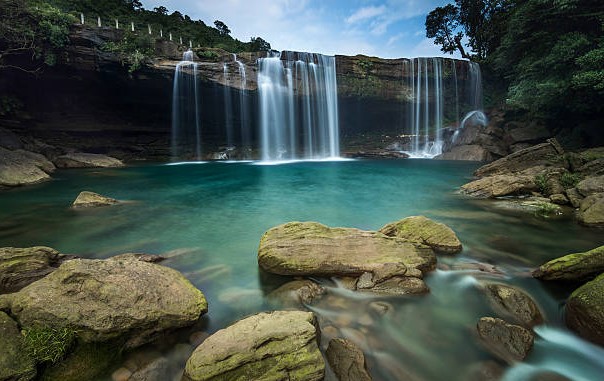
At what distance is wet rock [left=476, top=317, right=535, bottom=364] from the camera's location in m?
3.24

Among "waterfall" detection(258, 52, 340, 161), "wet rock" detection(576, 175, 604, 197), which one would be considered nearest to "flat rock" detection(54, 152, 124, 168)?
"waterfall" detection(258, 52, 340, 161)

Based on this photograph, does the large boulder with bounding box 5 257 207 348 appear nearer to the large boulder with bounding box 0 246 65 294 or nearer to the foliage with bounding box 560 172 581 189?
the large boulder with bounding box 0 246 65 294

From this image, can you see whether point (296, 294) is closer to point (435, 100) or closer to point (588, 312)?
point (588, 312)

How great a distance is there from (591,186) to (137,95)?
27350 millimetres

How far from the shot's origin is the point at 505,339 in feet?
11.1

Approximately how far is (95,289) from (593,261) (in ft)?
21.0

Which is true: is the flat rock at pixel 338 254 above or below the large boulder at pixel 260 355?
above

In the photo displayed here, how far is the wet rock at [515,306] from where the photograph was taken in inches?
150

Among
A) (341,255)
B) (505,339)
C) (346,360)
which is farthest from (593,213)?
(346,360)

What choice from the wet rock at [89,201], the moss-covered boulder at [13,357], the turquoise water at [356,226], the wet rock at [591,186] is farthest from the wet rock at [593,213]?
the wet rock at [89,201]

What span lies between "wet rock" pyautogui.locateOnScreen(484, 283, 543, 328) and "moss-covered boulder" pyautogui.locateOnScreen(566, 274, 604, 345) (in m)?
0.34

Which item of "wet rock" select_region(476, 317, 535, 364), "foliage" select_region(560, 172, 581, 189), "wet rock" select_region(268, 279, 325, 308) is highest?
"foliage" select_region(560, 172, 581, 189)

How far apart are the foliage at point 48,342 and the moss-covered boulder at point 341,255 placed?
2.76m

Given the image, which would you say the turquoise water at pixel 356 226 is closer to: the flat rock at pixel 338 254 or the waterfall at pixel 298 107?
the flat rock at pixel 338 254
